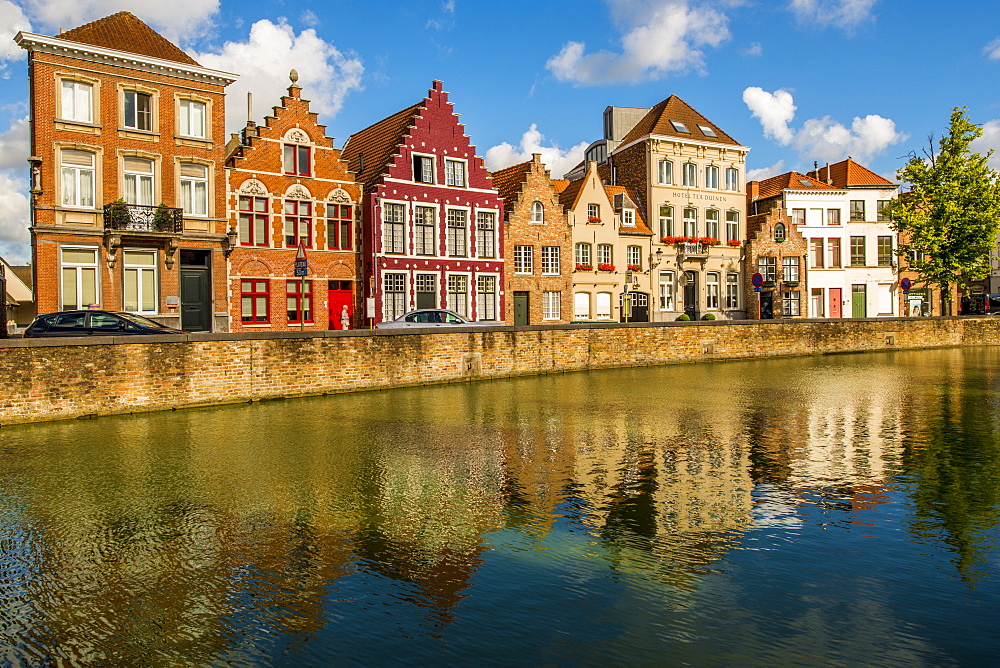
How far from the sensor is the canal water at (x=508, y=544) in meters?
5.32

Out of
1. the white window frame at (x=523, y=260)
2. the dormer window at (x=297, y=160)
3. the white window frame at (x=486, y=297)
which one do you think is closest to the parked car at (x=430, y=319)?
the dormer window at (x=297, y=160)

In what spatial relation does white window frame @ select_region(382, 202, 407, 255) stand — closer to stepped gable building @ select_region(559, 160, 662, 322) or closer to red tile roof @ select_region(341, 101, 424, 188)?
red tile roof @ select_region(341, 101, 424, 188)

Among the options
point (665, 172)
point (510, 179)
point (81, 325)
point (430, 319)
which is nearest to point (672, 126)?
point (665, 172)

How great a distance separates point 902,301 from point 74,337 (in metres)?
54.2

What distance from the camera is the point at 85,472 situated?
11078mm

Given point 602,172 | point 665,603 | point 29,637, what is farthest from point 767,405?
point 602,172

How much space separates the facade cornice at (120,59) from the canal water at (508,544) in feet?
54.2

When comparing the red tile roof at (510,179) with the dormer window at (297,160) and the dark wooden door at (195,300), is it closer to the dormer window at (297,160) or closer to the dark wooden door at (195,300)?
the dormer window at (297,160)

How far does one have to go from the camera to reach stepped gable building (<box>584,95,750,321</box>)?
44.8 meters

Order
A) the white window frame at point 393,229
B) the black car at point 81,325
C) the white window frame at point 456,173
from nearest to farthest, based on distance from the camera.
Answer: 1. the black car at point 81,325
2. the white window frame at point 393,229
3. the white window frame at point 456,173

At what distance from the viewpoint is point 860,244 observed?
172ft

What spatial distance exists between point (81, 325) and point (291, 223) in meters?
13.7

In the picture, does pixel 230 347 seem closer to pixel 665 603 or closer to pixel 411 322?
pixel 411 322

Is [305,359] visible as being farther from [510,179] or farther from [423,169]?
[510,179]
